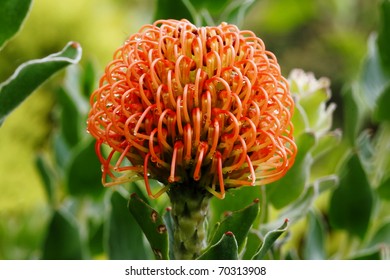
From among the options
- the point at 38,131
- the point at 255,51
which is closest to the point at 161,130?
the point at 255,51

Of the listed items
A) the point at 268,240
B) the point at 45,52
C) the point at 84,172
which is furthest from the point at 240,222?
the point at 45,52

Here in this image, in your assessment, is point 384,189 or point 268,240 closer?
point 268,240

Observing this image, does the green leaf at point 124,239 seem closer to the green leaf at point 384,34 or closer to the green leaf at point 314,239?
the green leaf at point 314,239

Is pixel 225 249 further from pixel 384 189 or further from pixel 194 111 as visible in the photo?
pixel 384 189

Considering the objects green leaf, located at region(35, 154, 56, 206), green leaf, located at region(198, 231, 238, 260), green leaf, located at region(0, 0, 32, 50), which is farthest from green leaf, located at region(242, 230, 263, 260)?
green leaf, located at region(35, 154, 56, 206)

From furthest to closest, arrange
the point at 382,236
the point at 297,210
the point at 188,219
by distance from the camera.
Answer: the point at 382,236, the point at 297,210, the point at 188,219

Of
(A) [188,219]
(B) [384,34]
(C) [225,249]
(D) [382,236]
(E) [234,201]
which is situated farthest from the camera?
(D) [382,236]

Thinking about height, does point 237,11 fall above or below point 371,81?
above

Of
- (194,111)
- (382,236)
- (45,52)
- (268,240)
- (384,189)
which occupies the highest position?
(194,111)

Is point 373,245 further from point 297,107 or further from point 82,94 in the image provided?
point 82,94
